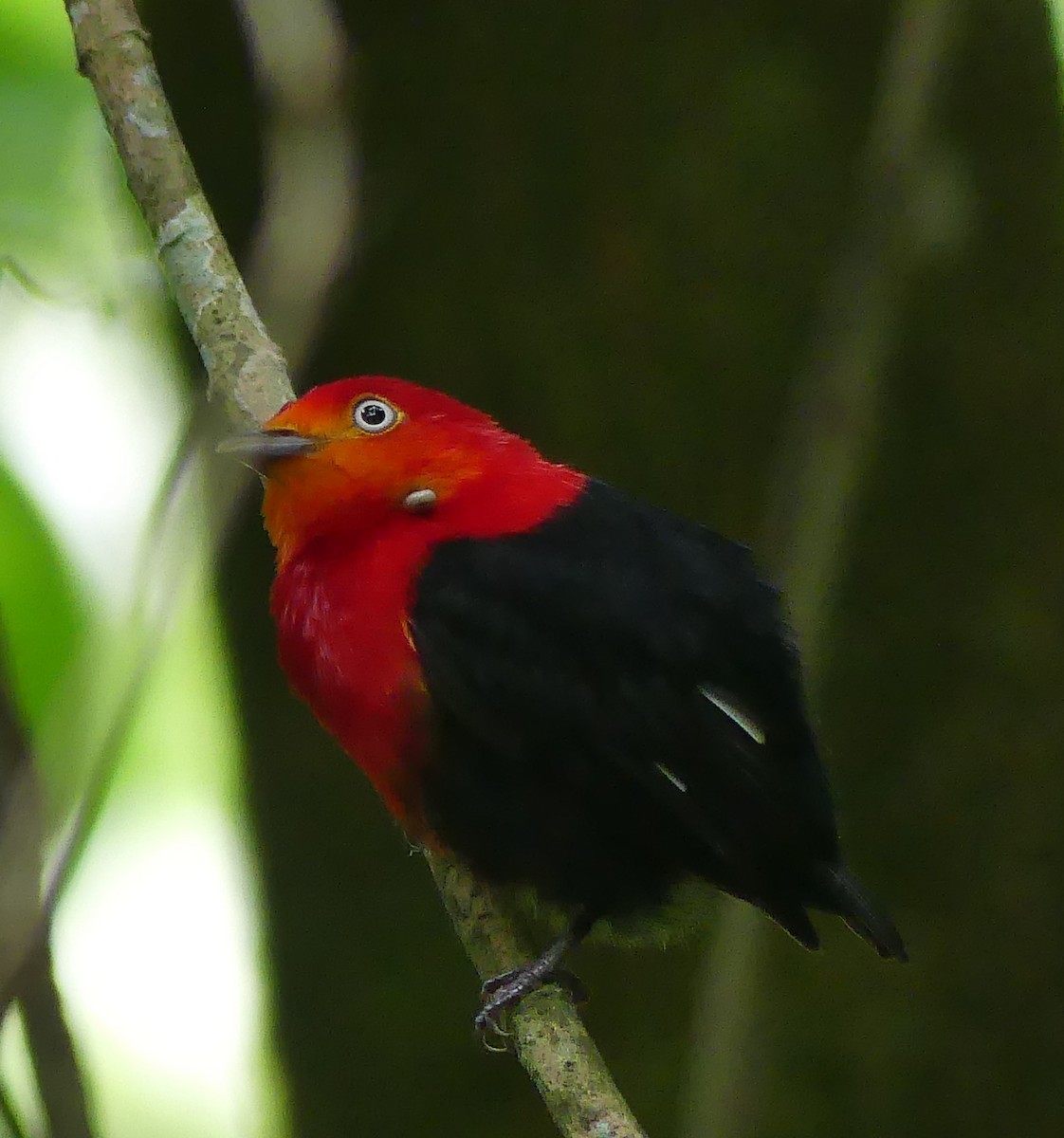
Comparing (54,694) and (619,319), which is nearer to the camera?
(54,694)

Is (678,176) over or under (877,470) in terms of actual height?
over

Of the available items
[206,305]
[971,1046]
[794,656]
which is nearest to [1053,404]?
[794,656]

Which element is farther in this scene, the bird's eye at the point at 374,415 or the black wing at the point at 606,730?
the bird's eye at the point at 374,415

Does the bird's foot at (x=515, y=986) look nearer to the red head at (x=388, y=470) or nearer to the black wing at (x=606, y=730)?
the black wing at (x=606, y=730)

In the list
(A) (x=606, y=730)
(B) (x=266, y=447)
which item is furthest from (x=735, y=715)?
(B) (x=266, y=447)

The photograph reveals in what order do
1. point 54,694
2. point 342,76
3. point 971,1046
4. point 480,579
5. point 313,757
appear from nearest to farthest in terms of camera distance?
point 54,694
point 342,76
point 480,579
point 971,1046
point 313,757

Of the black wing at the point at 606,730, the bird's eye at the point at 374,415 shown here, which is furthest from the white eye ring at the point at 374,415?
the black wing at the point at 606,730

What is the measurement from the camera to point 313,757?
3.16m

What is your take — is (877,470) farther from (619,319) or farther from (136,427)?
(136,427)

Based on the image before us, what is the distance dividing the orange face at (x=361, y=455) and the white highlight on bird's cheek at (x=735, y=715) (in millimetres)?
607

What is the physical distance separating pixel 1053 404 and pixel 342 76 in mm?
1815

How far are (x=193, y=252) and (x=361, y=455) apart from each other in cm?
47

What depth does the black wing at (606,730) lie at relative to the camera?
233 cm

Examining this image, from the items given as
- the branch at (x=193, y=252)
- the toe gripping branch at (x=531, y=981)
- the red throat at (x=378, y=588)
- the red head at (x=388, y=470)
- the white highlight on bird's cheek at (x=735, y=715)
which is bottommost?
the toe gripping branch at (x=531, y=981)
